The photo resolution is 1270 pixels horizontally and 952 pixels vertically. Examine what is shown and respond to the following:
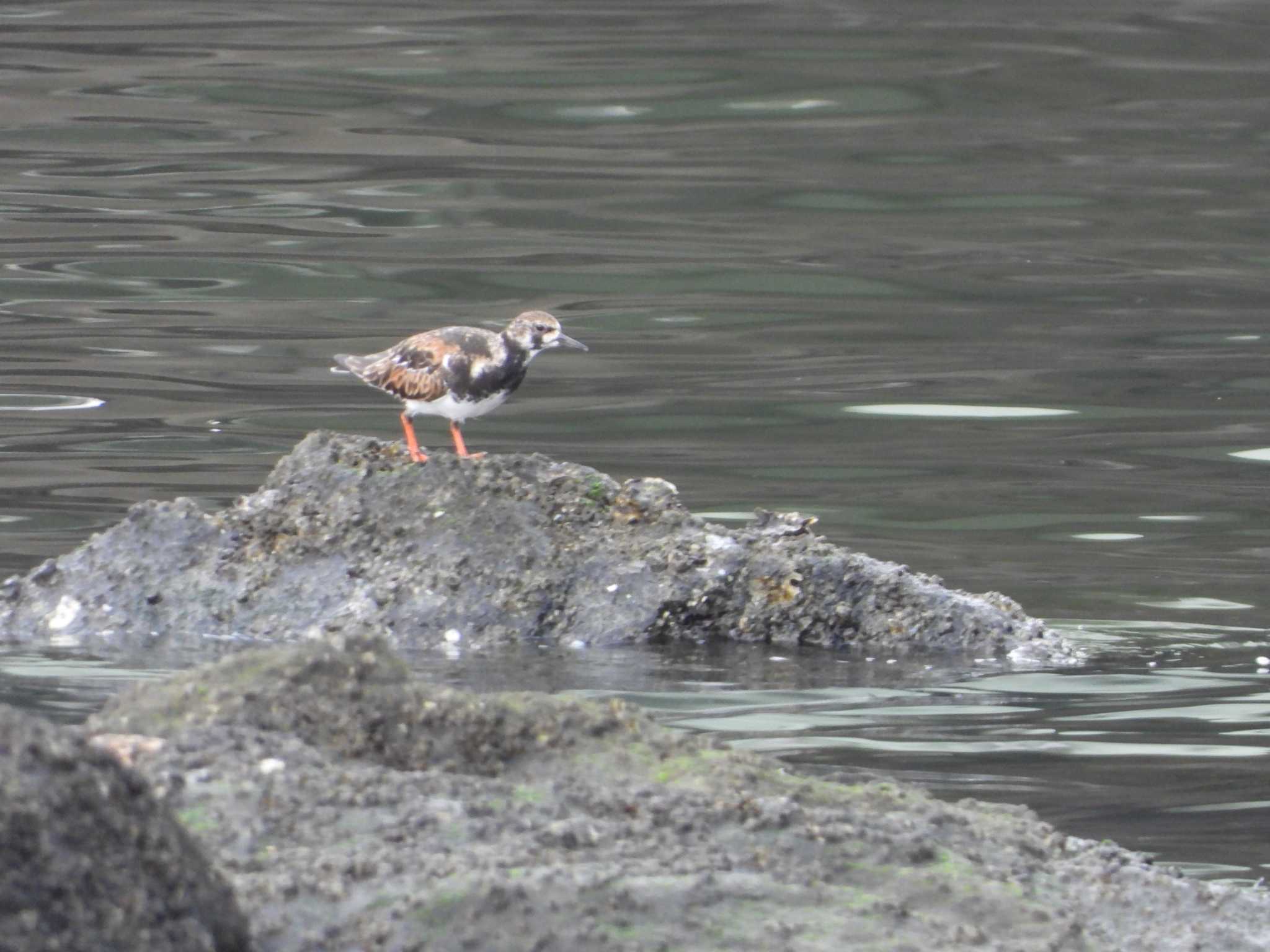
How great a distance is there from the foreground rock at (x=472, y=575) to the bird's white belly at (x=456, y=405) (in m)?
0.41

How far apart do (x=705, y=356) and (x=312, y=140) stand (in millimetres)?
7076

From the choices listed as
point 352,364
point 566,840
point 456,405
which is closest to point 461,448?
point 456,405

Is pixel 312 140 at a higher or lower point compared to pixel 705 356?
higher

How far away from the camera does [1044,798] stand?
5410mm

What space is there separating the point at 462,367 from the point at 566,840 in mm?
3935

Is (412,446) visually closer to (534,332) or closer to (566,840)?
(534,332)

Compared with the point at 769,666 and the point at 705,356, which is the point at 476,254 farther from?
the point at 769,666

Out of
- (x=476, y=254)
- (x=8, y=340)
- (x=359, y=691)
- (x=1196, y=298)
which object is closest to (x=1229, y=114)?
(x=1196, y=298)

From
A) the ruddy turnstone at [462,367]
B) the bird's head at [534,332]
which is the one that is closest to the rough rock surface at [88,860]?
the ruddy turnstone at [462,367]

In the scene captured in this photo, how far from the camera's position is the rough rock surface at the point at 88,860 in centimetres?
296

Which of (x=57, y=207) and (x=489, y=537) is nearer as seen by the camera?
(x=489, y=537)

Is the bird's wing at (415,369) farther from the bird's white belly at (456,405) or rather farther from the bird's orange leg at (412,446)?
the bird's orange leg at (412,446)

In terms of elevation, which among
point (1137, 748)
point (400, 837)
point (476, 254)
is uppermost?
point (476, 254)

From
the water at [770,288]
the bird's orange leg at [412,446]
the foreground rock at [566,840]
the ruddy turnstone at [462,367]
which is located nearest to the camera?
the foreground rock at [566,840]
